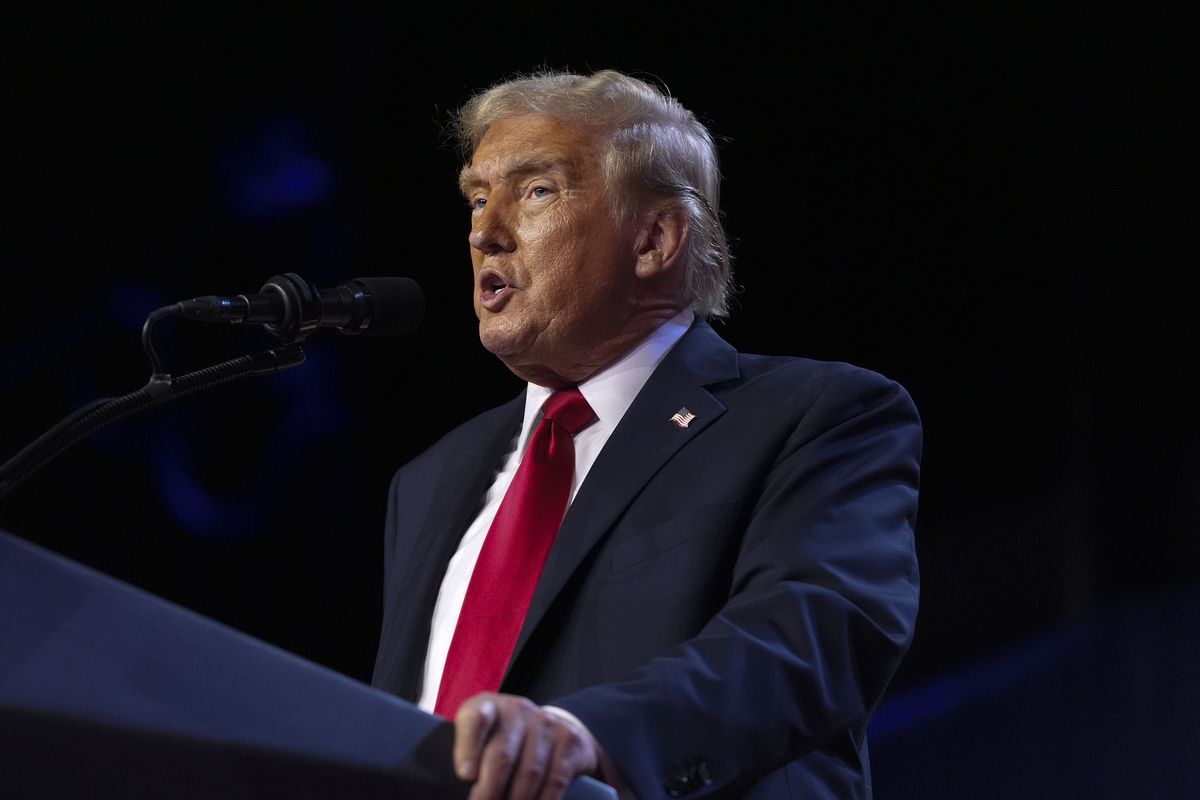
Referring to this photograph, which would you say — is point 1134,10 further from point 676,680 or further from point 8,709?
point 8,709

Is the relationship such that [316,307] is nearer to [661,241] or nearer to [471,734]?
[471,734]

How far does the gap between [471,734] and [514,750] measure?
0.04 metres

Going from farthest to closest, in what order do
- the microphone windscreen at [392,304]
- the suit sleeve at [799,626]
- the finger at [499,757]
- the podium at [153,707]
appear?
the microphone windscreen at [392,304], the suit sleeve at [799,626], the finger at [499,757], the podium at [153,707]

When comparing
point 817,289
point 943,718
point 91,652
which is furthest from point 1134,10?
point 91,652

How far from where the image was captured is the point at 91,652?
0.87 meters

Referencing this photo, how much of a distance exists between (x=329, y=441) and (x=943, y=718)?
1.79 m

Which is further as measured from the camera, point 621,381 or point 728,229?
point 728,229

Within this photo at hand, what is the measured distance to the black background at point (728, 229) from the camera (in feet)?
10.5

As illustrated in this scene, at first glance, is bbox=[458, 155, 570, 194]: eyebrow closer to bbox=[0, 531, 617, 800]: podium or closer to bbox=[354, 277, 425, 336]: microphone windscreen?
bbox=[354, 277, 425, 336]: microphone windscreen

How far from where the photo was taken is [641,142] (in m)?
2.38

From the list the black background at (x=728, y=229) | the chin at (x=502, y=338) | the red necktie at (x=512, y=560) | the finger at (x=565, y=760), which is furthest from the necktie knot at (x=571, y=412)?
the black background at (x=728, y=229)

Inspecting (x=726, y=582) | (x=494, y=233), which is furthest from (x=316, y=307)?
(x=494, y=233)

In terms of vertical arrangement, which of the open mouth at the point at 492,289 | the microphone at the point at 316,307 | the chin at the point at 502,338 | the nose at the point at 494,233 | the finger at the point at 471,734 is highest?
the microphone at the point at 316,307

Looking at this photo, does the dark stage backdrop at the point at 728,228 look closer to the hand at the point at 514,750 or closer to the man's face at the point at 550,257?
the man's face at the point at 550,257
